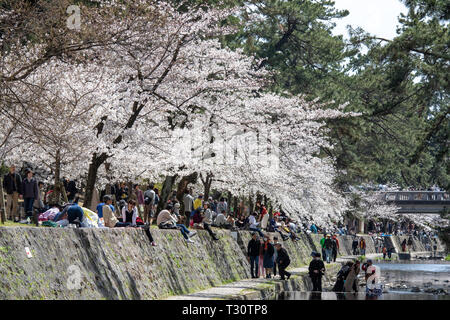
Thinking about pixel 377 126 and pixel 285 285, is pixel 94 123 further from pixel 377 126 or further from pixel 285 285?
pixel 377 126

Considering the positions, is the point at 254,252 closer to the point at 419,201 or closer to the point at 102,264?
the point at 102,264

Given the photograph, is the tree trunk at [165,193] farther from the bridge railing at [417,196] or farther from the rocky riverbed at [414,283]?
→ the bridge railing at [417,196]

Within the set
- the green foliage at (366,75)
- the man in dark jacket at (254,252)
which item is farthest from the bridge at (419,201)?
the man in dark jacket at (254,252)

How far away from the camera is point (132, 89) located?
73.0 feet

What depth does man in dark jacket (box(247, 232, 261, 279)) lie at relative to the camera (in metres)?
26.0

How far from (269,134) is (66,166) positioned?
869 centimetres

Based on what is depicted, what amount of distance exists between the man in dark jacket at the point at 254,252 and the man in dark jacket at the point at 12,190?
8975mm

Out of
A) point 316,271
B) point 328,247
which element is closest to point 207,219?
point 316,271

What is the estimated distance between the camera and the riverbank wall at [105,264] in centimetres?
1245

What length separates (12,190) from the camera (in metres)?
20.8

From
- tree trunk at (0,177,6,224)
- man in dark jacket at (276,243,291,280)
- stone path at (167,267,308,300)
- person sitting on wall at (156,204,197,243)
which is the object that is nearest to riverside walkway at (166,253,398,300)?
stone path at (167,267,308,300)

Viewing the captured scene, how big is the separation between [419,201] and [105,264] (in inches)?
2314

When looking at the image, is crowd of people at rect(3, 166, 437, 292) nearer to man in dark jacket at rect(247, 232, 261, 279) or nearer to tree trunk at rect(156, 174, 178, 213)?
man in dark jacket at rect(247, 232, 261, 279)

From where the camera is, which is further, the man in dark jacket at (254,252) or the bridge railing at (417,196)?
the bridge railing at (417,196)
